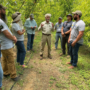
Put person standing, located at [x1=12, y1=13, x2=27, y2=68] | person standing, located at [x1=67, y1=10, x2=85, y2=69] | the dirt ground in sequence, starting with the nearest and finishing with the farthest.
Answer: the dirt ground < person standing, located at [x1=12, y1=13, x2=27, y2=68] < person standing, located at [x1=67, y1=10, x2=85, y2=69]

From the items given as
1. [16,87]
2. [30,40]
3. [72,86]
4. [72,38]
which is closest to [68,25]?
[72,38]

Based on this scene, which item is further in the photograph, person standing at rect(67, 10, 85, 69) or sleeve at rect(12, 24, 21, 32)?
person standing at rect(67, 10, 85, 69)

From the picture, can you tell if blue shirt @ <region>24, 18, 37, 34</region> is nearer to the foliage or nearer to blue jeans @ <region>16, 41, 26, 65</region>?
the foliage

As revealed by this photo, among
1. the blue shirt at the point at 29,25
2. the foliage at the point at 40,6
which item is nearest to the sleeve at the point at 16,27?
the foliage at the point at 40,6

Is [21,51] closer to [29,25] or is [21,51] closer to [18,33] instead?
[18,33]

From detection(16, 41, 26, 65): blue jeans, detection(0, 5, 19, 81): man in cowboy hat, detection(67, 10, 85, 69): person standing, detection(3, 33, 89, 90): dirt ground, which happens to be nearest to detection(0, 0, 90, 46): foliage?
detection(16, 41, 26, 65): blue jeans

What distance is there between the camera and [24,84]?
8.61 feet

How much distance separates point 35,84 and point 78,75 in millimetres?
1534

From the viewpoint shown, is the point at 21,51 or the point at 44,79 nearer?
the point at 44,79

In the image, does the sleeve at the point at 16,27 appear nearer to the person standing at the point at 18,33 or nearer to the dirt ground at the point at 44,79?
the person standing at the point at 18,33

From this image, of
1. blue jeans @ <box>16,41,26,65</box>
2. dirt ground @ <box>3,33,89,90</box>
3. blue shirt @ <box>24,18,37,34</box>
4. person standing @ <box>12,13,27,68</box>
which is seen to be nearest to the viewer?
dirt ground @ <box>3,33,89,90</box>

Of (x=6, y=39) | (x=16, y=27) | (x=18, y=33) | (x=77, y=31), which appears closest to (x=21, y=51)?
(x=18, y=33)

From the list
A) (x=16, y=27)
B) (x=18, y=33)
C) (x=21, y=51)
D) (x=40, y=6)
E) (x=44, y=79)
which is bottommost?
(x=44, y=79)

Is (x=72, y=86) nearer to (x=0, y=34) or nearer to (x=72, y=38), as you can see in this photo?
(x=72, y=38)
